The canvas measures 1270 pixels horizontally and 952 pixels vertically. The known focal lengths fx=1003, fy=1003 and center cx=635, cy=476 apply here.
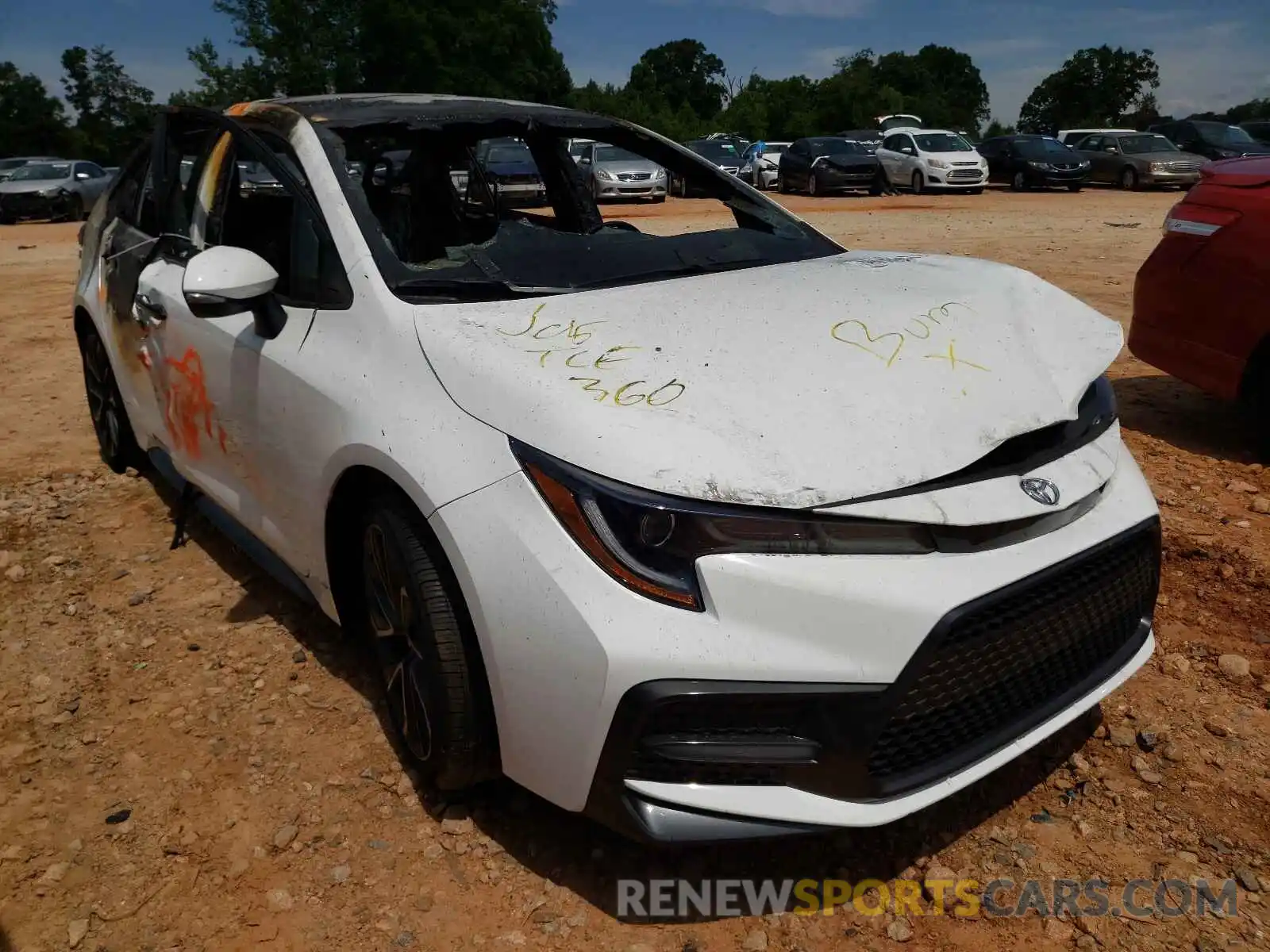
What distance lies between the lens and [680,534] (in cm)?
180

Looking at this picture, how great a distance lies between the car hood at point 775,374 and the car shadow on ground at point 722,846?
31.6 inches

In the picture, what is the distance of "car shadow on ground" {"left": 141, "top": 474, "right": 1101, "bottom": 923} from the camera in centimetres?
220

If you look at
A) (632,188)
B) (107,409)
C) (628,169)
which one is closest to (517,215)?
(107,409)

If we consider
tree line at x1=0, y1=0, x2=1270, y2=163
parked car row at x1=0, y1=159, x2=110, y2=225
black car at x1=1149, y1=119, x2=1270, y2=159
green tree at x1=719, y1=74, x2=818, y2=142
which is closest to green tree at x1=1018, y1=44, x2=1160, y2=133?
tree line at x1=0, y1=0, x2=1270, y2=163

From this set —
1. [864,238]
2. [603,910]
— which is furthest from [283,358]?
[864,238]

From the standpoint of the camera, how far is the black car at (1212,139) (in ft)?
77.7

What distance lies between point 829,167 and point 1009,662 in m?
22.2

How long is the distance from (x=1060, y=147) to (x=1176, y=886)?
2493 cm

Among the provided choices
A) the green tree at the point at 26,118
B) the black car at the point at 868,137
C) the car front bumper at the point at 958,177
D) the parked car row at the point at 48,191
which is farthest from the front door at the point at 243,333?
the green tree at the point at 26,118

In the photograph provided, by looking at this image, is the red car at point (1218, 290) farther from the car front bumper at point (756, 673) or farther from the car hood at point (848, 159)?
the car hood at point (848, 159)

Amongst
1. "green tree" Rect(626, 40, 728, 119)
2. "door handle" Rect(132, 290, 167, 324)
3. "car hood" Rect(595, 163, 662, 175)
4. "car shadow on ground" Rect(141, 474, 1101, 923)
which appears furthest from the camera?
"green tree" Rect(626, 40, 728, 119)

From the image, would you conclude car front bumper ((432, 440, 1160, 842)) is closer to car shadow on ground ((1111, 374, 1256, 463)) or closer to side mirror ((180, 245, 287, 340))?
side mirror ((180, 245, 287, 340))

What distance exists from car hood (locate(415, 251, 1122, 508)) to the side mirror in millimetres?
537

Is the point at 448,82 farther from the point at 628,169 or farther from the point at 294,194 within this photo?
the point at 294,194
